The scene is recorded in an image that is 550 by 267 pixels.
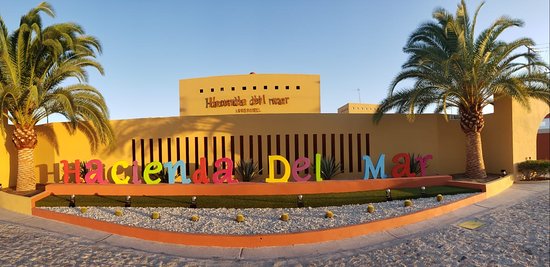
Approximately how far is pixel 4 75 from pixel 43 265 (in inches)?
403

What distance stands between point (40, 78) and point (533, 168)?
23.3m

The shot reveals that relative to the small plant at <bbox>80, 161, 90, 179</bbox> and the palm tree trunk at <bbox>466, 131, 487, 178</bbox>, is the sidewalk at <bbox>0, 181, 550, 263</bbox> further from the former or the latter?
the small plant at <bbox>80, 161, 90, 179</bbox>

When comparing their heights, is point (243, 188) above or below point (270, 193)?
above

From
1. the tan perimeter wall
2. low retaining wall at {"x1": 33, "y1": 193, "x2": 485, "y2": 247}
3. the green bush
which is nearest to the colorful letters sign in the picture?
the tan perimeter wall

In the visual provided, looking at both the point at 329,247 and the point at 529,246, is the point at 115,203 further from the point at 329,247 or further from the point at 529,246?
the point at 529,246

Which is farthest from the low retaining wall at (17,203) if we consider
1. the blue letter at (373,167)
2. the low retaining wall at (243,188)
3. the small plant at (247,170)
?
the blue letter at (373,167)

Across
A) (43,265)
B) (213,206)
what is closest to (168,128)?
(213,206)

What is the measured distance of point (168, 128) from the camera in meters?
14.7

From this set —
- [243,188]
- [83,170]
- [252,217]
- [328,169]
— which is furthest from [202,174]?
[83,170]

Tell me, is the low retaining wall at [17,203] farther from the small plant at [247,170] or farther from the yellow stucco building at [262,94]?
the yellow stucco building at [262,94]

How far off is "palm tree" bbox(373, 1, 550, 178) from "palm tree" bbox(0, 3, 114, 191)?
1446 cm

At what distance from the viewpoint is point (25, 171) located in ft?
41.5

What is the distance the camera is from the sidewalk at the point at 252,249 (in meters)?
6.23

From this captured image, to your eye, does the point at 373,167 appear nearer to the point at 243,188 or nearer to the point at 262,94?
the point at 243,188
